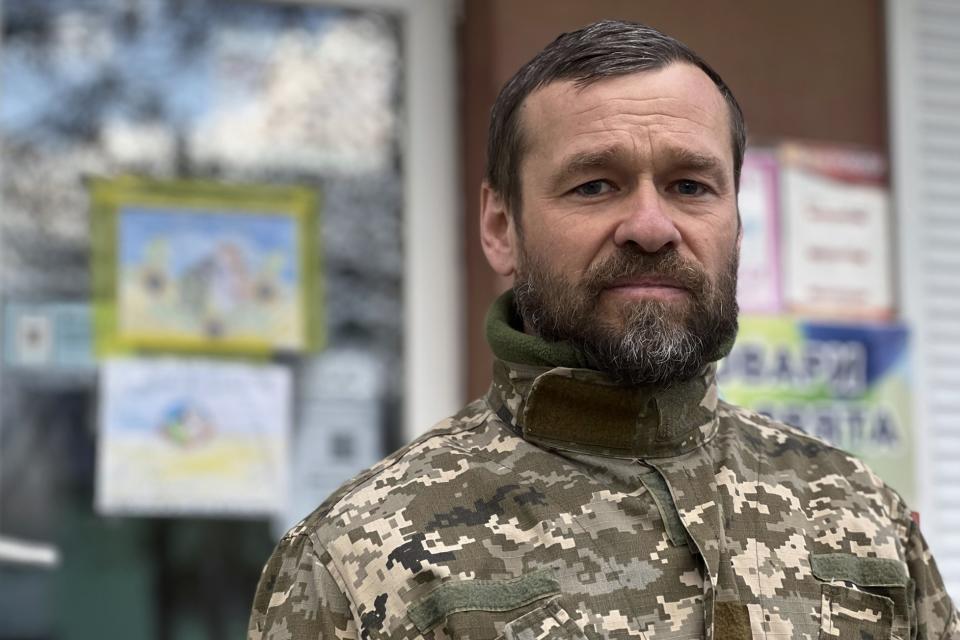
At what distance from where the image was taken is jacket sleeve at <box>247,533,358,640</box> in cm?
178

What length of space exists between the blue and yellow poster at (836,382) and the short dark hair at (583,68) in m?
1.99

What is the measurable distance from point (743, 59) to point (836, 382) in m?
0.95

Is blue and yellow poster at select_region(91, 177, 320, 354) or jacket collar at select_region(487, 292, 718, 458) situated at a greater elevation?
blue and yellow poster at select_region(91, 177, 320, 354)

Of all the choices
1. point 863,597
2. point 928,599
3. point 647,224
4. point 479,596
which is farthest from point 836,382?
point 479,596

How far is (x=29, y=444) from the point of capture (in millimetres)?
3582

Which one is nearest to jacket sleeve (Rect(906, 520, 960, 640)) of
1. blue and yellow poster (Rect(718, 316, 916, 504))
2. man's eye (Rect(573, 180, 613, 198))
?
man's eye (Rect(573, 180, 613, 198))

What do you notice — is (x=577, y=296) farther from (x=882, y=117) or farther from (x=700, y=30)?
(x=882, y=117)

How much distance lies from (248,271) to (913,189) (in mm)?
1970

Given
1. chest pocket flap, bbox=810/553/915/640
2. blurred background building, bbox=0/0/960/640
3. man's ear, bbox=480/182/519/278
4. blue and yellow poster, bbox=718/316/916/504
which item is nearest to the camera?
chest pocket flap, bbox=810/553/915/640

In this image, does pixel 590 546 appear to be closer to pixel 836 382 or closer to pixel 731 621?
pixel 731 621

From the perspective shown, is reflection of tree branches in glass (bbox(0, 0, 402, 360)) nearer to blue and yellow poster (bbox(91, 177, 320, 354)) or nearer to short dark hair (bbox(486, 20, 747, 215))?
blue and yellow poster (bbox(91, 177, 320, 354))

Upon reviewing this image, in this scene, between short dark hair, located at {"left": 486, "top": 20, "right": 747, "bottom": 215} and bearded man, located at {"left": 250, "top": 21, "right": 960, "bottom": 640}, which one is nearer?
Result: bearded man, located at {"left": 250, "top": 21, "right": 960, "bottom": 640}

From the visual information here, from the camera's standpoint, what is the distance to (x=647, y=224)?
1856mm

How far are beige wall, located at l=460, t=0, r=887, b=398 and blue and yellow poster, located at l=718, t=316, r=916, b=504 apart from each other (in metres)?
0.56
